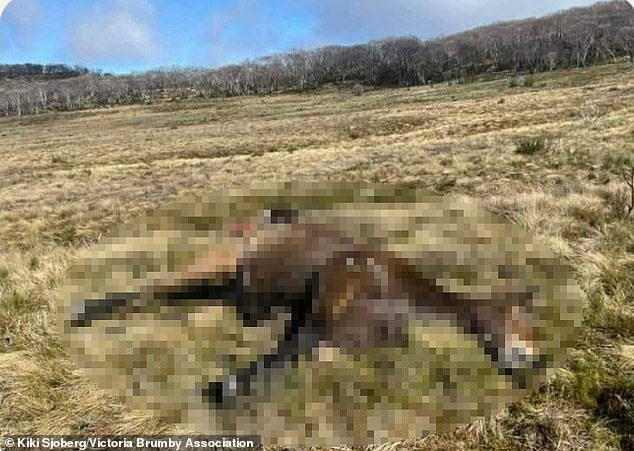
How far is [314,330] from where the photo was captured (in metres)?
2.44

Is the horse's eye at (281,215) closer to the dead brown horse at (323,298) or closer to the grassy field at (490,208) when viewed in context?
the dead brown horse at (323,298)

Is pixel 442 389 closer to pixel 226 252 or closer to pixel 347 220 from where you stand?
pixel 347 220

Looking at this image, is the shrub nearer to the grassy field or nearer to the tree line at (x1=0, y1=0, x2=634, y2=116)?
the grassy field

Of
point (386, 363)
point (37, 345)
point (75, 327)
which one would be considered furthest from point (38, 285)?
point (386, 363)

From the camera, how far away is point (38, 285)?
3.92 meters

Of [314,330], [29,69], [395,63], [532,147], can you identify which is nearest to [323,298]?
[314,330]

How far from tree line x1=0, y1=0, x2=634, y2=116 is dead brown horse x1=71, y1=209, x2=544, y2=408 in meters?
2.21

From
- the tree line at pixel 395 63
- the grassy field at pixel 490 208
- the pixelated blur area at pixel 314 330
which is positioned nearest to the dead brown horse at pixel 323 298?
the pixelated blur area at pixel 314 330

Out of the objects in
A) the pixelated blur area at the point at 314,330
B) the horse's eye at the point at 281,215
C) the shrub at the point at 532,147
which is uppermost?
the shrub at the point at 532,147

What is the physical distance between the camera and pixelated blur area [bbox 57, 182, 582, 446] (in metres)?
2.30

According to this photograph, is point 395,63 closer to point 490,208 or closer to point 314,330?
point 490,208

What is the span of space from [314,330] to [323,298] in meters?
0.15

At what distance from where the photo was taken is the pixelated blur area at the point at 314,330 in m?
2.30

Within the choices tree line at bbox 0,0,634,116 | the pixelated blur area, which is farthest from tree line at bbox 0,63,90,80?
the pixelated blur area
